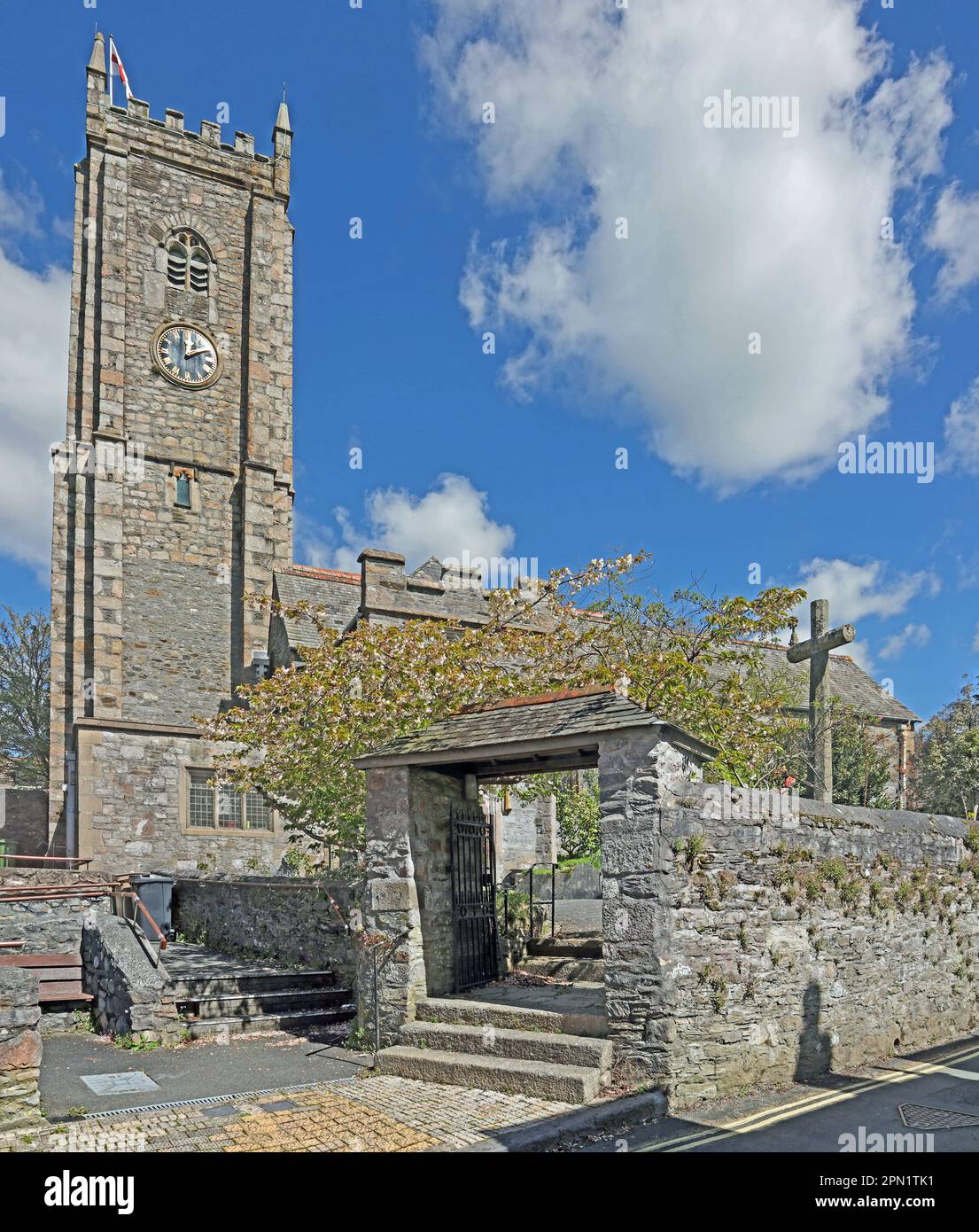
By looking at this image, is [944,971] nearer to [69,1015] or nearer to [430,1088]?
[430,1088]

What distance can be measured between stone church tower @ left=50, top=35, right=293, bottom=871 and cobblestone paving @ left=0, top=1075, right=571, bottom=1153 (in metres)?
19.5

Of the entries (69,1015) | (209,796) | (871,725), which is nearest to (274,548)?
(209,796)

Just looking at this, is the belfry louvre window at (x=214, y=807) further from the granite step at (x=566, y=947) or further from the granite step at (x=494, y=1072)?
the granite step at (x=494, y=1072)

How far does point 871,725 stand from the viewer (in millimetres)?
36375

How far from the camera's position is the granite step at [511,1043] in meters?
8.08

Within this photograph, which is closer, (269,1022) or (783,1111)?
(783,1111)

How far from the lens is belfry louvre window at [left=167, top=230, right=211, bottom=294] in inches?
1232

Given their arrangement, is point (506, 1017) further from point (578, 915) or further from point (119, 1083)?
point (578, 915)

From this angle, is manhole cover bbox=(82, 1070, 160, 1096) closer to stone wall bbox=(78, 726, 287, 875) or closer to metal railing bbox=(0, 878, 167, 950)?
metal railing bbox=(0, 878, 167, 950)

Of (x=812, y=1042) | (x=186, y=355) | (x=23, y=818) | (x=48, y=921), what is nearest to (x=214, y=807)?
(x=48, y=921)

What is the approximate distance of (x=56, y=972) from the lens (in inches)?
502

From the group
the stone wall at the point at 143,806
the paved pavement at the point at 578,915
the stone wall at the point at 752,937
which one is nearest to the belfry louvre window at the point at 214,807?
the stone wall at the point at 143,806

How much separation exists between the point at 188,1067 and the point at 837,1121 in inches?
236

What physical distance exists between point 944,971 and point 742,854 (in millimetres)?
4803
